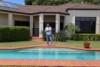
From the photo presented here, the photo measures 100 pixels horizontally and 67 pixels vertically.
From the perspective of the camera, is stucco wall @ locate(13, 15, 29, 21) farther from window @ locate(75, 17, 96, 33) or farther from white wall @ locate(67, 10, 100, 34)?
window @ locate(75, 17, 96, 33)

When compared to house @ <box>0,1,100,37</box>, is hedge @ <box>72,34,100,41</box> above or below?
below

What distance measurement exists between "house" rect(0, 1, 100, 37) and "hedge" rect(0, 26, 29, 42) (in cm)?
242

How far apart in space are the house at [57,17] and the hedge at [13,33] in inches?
95.3

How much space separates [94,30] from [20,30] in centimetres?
1055

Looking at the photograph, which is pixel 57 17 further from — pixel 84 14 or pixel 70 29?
pixel 84 14

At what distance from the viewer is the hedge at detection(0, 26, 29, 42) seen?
27.7 metres

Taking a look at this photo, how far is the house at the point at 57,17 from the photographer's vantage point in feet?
104

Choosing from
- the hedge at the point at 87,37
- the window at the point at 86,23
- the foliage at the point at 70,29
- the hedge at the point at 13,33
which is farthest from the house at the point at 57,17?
the hedge at the point at 13,33

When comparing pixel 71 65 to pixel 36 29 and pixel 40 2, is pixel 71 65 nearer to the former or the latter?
pixel 36 29

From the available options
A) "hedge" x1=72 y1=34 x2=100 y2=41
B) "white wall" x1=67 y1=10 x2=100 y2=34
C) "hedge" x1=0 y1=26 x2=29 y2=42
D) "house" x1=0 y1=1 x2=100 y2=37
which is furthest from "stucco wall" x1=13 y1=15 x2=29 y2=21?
"hedge" x1=72 y1=34 x2=100 y2=41

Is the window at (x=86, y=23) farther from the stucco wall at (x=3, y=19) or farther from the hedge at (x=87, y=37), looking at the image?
the stucco wall at (x=3, y=19)

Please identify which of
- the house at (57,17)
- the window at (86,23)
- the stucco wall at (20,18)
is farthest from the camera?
the stucco wall at (20,18)

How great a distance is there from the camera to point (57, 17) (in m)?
31.6

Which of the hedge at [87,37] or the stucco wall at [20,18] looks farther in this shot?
the stucco wall at [20,18]
